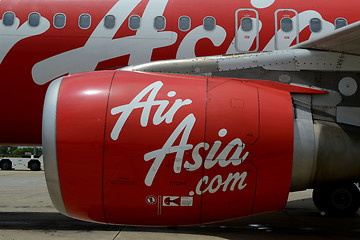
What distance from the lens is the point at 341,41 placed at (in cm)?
402

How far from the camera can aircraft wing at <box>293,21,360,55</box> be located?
3770 millimetres

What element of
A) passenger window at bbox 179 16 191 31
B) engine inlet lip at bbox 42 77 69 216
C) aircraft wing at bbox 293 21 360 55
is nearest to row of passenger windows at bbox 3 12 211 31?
passenger window at bbox 179 16 191 31

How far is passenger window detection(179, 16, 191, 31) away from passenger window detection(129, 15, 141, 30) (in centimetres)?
62

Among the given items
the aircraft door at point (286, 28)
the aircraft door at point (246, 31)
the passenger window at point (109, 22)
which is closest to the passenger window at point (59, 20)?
the passenger window at point (109, 22)

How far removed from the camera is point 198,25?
18.0ft

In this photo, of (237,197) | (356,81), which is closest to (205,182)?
(237,197)

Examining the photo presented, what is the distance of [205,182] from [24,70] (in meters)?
3.37

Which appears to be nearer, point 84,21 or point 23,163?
point 84,21

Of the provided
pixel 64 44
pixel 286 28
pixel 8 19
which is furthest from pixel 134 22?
pixel 286 28

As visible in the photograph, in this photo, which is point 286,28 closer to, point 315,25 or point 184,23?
point 315,25

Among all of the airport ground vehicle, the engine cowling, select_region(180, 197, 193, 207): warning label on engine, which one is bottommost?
the airport ground vehicle

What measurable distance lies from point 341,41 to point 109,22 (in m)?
3.21

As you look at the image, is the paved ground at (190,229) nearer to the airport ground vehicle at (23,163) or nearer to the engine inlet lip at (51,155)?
the engine inlet lip at (51,155)

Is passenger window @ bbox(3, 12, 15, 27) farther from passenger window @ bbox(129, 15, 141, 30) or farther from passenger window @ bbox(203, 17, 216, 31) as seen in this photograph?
passenger window @ bbox(203, 17, 216, 31)
